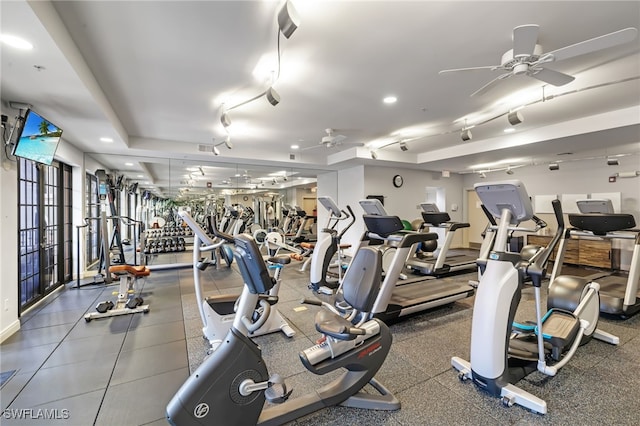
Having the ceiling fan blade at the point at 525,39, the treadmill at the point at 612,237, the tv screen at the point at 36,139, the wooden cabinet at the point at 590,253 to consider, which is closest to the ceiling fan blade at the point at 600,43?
the ceiling fan blade at the point at 525,39

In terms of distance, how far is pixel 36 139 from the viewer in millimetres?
3295

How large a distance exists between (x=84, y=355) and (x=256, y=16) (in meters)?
3.42

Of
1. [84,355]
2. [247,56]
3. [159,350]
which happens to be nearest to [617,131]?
[247,56]

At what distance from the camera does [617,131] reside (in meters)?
4.71

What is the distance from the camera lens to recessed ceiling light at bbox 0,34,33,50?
207 cm

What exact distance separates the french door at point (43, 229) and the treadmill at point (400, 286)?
4378 mm

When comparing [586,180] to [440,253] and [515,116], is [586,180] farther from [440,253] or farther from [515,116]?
[515,116]

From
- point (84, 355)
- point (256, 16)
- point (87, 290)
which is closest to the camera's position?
point (256, 16)

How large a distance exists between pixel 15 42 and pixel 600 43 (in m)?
4.26

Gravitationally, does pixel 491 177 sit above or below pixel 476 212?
above

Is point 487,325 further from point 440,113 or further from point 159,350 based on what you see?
point 440,113

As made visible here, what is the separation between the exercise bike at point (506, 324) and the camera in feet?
6.70

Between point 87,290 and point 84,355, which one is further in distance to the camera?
point 87,290

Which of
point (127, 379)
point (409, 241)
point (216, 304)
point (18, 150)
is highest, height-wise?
point (18, 150)
